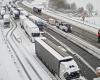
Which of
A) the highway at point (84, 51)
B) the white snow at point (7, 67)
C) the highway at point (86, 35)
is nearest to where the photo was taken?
the white snow at point (7, 67)

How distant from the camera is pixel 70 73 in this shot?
25.6m

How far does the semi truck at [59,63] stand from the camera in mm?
25609

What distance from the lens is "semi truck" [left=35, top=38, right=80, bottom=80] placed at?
2561 centimetres

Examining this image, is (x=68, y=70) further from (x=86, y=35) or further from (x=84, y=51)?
(x=86, y=35)

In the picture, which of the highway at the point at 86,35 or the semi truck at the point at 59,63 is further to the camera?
the highway at the point at 86,35

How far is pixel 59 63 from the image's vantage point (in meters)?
26.1

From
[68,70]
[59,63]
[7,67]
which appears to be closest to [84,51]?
[59,63]

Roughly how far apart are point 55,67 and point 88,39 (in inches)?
770

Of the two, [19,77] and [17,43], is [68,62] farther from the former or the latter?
[17,43]

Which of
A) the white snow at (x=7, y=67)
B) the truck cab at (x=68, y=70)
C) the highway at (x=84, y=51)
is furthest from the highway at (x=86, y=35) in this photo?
the white snow at (x=7, y=67)

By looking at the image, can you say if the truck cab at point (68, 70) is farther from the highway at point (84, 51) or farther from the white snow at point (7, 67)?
the white snow at point (7, 67)

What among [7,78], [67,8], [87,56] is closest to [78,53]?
[87,56]

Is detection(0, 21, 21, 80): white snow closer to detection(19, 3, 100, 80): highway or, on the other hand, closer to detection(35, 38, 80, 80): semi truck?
detection(35, 38, 80, 80): semi truck

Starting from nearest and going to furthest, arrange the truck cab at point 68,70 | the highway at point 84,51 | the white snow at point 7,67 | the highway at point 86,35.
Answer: the truck cab at point 68,70, the white snow at point 7,67, the highway at point 84,51, the highway at point 86,35
